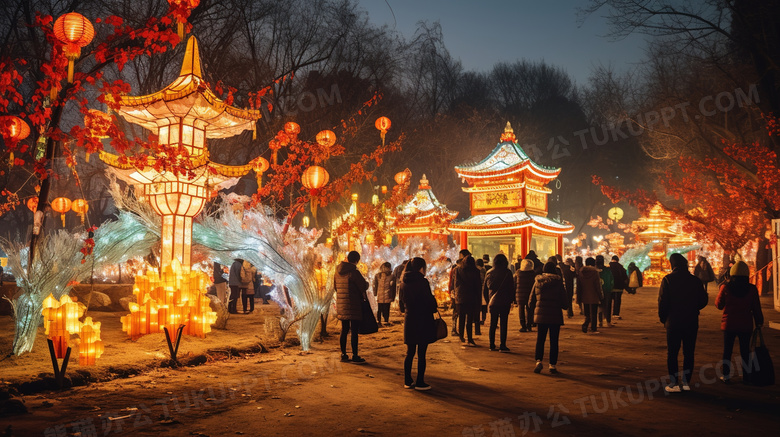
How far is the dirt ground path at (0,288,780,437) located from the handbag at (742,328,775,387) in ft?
0.35

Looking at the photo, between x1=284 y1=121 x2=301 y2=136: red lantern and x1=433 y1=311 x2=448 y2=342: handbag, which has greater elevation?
x1=284 y1=121 x2=301 y2=136: red lantern

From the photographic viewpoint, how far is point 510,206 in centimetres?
2833

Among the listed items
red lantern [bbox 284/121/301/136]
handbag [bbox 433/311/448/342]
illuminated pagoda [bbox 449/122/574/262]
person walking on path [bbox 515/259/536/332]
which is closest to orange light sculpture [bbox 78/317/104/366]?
handbag [bbox 433/311/448/342]

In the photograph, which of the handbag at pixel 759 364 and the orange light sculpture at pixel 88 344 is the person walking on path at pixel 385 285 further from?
the handbag at pixel 759 364

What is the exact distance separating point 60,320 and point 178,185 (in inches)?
147

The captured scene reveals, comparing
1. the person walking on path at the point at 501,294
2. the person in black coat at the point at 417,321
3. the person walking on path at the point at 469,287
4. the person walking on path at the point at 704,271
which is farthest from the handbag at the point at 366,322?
the person walking on path at the point at 704,271

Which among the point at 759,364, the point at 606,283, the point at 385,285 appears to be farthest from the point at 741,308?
the point at 385,285

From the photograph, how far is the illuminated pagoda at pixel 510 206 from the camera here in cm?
2747

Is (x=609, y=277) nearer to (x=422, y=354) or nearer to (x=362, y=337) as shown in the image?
(x=362, y=337)

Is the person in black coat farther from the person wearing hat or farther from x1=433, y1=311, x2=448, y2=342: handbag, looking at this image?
the person wearing hat

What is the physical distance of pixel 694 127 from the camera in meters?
21.8

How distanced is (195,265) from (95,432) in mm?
14888

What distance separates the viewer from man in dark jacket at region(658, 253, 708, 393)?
253 inches

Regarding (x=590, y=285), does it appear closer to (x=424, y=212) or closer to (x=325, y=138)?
(x=325, y=138)
